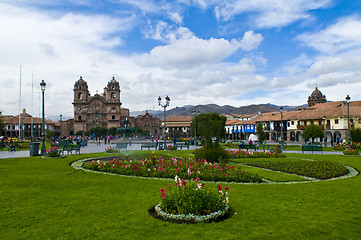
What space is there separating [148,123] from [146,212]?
92839 mm

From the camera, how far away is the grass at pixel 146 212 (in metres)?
4.71

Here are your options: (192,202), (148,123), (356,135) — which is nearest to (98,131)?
(148,123)

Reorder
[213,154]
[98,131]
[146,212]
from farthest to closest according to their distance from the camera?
[98,131] < [213,154] < [146,212]

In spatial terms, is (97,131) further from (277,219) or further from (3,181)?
(277,219)

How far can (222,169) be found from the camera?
11.0 metres

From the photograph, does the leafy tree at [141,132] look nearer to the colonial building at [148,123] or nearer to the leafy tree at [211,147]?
the colonial building at [148,123]

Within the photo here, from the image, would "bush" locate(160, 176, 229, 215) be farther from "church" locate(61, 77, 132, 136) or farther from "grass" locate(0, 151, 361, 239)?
"church" locate(61, 77, 132, 136)

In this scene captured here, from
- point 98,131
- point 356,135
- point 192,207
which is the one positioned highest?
point 98,131

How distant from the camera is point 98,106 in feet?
284

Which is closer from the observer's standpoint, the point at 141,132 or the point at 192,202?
the point at 192,202

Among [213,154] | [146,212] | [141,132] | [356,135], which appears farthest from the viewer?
[141,132]

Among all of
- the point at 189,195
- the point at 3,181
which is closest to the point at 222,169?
the point at 189,195

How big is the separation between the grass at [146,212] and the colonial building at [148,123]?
290 ft

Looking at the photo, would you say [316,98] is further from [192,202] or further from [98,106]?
[192,202]
